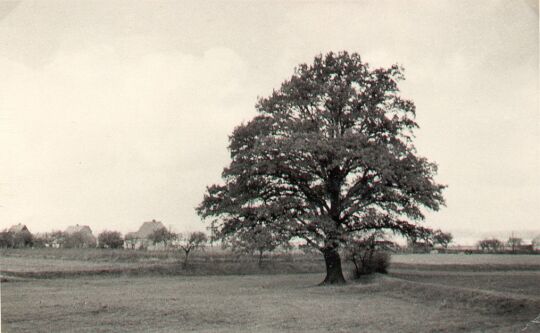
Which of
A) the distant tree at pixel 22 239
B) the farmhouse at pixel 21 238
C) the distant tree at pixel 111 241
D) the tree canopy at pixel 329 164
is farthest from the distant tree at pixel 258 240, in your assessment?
the distant tree at pixel 22 239

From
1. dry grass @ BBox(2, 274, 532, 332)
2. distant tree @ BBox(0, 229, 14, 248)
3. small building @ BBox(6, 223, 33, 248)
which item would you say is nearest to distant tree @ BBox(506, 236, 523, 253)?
dry grass @ BBox(2, 274, 532, 332)

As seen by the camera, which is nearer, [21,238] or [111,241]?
[21,238]

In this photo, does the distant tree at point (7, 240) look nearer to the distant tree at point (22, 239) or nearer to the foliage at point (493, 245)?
the distant tree at point (22, 239)

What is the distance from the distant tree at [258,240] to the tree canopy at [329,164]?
1.67 ft

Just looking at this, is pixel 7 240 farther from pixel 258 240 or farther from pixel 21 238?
pixel 258 240

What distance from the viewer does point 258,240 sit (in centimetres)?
2452

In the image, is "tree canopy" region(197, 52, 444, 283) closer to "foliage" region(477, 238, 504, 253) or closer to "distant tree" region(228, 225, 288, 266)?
"distant tree" region(228, 225, 288, 266)

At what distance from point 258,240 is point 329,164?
221 inches

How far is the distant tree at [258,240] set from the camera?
24.5 m

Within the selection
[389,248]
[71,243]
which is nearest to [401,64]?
[389,248]

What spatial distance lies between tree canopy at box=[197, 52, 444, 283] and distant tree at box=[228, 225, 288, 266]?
0.51 metres

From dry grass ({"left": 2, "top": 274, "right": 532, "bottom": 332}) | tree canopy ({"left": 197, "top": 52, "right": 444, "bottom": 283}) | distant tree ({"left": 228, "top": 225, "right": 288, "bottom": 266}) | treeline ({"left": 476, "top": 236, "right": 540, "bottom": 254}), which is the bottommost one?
treeline ({"left": 476, "top": 236, "right": 540, "bottom": 254})

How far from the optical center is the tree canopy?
2472 centimetres

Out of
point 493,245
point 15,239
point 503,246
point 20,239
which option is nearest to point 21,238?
point 20,239
